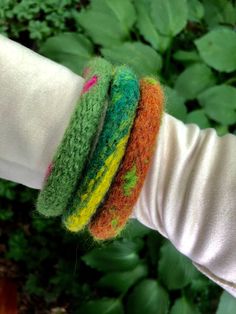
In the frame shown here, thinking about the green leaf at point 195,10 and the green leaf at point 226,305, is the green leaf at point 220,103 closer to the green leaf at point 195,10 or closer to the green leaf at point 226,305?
the green leaf at point 195,10

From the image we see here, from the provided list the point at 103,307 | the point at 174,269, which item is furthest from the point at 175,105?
the point at 103,307

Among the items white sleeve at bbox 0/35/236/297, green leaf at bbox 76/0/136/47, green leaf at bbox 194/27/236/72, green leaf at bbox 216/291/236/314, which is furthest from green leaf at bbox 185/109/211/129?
white sleeve at bbox 0/35/236/297

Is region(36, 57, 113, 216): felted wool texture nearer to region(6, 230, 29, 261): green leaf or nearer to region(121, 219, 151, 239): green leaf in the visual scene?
region(121, 219, 151, 239): green leaf

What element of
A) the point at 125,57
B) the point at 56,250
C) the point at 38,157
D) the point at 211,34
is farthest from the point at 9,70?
the point at 56,250

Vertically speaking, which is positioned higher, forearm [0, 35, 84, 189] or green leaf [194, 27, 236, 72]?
forearm [0, 35, 84, 189]

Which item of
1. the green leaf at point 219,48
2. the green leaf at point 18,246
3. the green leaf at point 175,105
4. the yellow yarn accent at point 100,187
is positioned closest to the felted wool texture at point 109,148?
the yellow yarn accent at point 100,187

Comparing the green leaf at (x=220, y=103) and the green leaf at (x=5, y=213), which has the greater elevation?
the green leaf at (x=220, y=103)
